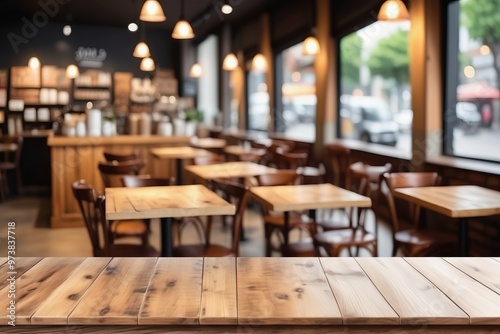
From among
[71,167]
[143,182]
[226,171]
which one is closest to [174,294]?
[143,182]

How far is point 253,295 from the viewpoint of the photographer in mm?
1810

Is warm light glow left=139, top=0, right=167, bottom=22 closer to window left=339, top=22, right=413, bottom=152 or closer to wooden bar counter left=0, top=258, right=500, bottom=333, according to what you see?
window left=339, top=22, right=413, bottom=152

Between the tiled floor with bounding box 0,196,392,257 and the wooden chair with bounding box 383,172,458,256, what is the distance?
3.18 feet

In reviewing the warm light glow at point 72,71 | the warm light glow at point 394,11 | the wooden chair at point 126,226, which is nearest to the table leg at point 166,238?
the wooden chair at point 126,226

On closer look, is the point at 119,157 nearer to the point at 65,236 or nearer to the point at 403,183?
the point at 65,236

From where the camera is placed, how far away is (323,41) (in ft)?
29.4

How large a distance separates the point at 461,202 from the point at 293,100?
795 cm

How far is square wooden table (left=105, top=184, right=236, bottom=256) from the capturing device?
338cm

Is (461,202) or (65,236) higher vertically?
(461,202)

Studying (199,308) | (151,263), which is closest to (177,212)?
(151,263)

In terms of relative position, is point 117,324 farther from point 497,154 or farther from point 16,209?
point 16,209

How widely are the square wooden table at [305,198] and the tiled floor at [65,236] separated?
141cm

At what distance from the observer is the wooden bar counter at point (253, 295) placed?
1.65 m

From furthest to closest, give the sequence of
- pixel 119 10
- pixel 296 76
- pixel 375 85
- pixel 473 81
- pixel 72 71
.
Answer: pixel 72 71 → pixel 119 10 → pixel 296 76 → pixel 375 85 → pixel 473 81
